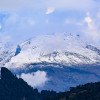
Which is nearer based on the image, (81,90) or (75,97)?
(75,97)

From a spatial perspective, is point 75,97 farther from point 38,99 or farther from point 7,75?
point 7,75

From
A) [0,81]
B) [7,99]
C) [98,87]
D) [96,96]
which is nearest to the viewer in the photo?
[96,96]

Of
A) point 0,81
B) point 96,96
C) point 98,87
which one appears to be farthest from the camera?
point 0,81

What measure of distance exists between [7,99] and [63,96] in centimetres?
3471

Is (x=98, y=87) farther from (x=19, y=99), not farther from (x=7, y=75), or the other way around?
(x=7, y=75)

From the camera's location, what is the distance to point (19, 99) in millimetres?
150375

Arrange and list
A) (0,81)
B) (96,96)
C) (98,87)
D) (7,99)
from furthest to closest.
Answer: (0,81) → (7,99) → (98,87) → (96,96)

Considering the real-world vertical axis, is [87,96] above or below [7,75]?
below

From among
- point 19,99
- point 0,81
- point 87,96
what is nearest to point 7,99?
point 19,99

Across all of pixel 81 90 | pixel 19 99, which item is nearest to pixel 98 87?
pixel 81 90

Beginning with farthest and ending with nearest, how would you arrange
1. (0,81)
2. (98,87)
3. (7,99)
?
1. (0,81)
2. (7,99)
3. (98,87)

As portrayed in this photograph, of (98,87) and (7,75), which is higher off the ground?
(7,75)

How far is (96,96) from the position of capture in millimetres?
107188

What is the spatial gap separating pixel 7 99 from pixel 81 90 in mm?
36962
